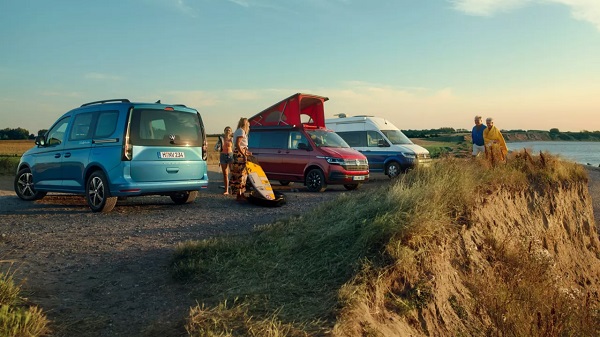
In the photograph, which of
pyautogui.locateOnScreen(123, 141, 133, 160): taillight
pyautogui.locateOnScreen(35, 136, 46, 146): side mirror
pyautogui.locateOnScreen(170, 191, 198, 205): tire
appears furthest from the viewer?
pyautogui.locateOnScreen(170, 191, 198, 205): tire

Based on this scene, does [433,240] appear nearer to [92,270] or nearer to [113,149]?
[92,270]

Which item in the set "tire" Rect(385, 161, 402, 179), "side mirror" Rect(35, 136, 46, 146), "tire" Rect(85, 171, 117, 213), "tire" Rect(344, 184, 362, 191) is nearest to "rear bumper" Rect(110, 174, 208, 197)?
"tire" Rect(85, 171, 117, 213)

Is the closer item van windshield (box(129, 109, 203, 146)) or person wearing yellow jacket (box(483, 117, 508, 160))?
van windshield (box(129, 109, 203, 146))

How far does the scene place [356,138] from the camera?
20.7 meters

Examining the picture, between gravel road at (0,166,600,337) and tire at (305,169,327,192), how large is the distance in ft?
8.88

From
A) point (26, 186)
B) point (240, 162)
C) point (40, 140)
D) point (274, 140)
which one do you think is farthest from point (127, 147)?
point (274, 140)

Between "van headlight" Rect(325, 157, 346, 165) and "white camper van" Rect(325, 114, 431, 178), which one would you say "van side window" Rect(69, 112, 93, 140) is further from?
"white camper van" Rect(325, 114, 431, 178)

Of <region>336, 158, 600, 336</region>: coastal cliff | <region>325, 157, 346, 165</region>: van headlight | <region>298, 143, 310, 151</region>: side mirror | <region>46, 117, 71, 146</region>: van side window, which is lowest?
<region>336, 158, 600, 336</region>: coastal cliff

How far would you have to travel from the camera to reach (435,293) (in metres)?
6.08

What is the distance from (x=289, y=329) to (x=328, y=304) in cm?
65

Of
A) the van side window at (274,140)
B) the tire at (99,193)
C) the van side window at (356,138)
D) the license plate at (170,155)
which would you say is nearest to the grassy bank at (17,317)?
the tire at (99,193)

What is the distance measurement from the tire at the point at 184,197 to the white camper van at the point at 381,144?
9.39 meters

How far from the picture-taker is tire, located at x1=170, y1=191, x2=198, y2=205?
40.0 ft

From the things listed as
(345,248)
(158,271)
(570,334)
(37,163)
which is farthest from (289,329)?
(37,163)
